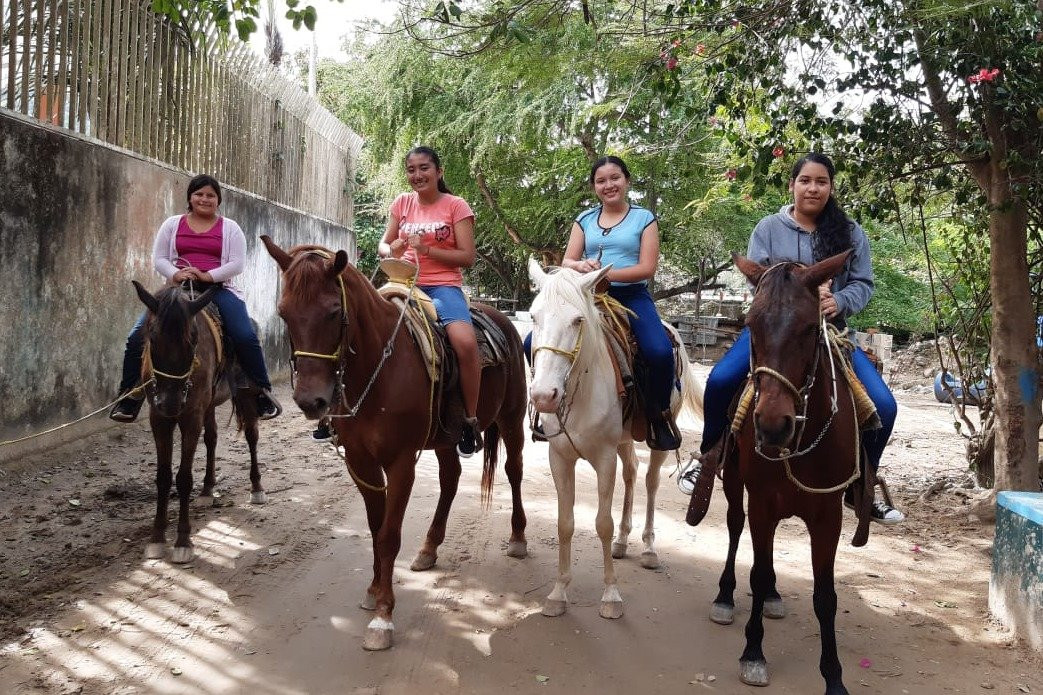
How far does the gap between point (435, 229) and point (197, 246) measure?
2.12m

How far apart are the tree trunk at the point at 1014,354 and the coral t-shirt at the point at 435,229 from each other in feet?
13.6

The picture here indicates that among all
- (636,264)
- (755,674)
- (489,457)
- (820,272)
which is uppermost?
(636,264)

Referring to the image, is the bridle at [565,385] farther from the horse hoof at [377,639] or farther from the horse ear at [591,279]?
the horse hoof at [377,639]

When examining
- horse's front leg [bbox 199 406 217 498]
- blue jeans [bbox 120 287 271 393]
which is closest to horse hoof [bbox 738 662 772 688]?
blue jeans [bbox 120 287 271 393]

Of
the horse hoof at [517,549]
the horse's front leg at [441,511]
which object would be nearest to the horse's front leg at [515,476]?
Result: the horse hoof at [517,549]

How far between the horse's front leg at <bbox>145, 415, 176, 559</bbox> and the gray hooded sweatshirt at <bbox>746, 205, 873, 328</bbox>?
12.9 ft

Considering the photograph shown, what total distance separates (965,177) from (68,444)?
851 centimetres

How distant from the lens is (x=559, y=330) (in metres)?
4.12

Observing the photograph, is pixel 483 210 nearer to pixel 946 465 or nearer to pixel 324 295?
pixel 946 465

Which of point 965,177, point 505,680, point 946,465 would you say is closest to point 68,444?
point 505,680

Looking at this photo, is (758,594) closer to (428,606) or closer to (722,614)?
(722,614)

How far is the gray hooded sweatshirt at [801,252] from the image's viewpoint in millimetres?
4068

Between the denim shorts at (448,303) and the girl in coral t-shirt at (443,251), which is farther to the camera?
the denim shorts at (448,303)

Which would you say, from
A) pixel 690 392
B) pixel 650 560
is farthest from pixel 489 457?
pixel 690 392
